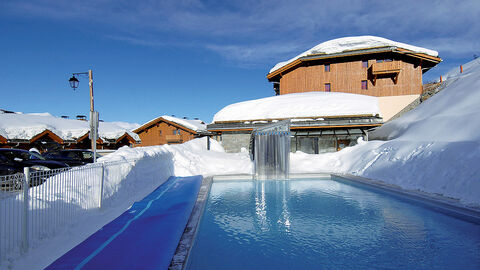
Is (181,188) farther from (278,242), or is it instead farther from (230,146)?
(230,146)

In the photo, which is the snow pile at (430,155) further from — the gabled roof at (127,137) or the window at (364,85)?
the gabled roof at (127,137)

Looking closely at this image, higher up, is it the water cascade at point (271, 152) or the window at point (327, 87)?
the window at point (327, 87)

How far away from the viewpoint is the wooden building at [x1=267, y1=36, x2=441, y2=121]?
960 inches

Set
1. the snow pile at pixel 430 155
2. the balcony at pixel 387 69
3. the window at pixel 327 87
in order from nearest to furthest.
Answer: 1. the snow pile at pixel 430 155
2. the balcony at pixel 387 69
3. the window at pixel 327 87

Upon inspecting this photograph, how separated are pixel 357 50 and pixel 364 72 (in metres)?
2.43

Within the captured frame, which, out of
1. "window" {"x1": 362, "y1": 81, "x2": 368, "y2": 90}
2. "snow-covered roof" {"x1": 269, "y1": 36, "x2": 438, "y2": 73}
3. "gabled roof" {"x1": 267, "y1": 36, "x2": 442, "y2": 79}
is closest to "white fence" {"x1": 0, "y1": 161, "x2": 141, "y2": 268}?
"gabled roof" {"x1": 267, "y1": 36, "x2": 442, "y2": 79}

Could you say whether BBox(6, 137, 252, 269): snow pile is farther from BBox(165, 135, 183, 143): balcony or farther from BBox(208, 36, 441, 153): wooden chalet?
BBox(165, 135, 183, 143): balcony

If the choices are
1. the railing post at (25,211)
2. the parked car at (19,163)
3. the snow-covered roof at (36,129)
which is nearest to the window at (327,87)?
the parked car at (19,163)

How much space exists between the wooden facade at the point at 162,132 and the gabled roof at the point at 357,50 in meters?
14.7

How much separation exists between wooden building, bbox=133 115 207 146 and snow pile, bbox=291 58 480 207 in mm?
20566

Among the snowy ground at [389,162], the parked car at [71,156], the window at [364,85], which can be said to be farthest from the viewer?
the window at [364,85]

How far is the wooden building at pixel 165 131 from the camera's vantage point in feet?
111

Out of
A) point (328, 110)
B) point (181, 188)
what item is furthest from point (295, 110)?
point (181, 188)

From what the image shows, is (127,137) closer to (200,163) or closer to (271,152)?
(200,163)
